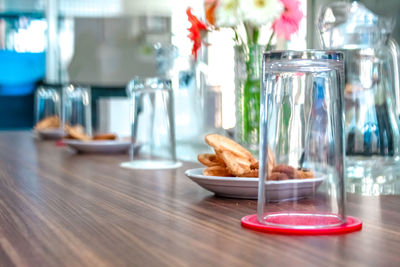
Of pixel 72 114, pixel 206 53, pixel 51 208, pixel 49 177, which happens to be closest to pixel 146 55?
pixel 206 53

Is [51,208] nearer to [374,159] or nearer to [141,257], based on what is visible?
[141,257]

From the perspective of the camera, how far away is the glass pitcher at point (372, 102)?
943mm

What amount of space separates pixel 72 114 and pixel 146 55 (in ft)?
9.40

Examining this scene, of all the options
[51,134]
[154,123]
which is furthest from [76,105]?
[154,123]

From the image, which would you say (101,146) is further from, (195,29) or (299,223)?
(299,223)

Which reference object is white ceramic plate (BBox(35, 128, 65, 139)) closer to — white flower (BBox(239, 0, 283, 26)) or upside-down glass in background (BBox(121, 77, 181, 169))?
upside-down glass in background (BBox(121, 77, 181, 169))

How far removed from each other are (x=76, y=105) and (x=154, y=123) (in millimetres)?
1100

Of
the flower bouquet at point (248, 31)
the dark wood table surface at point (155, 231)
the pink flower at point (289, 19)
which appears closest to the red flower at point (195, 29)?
the flower bouquet at point (248, 31)

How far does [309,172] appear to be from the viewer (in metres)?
0.64

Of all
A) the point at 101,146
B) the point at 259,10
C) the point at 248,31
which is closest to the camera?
the point at 259,10

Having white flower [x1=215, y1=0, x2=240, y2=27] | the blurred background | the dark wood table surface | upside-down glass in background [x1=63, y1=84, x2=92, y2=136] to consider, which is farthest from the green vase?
the blurred background

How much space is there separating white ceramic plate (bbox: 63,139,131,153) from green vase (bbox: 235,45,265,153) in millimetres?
463

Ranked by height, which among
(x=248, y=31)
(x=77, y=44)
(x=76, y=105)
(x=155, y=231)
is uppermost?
(x=77, y=44)

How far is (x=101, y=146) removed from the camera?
62.9 inches
